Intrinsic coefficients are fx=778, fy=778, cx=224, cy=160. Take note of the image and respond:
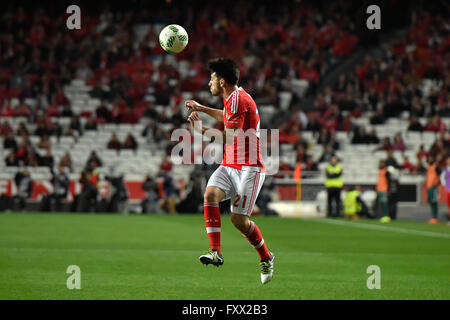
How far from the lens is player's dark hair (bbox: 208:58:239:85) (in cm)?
970

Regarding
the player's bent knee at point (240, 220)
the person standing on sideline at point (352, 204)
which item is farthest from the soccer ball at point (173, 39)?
the person standing on sideline at point (352, 204)

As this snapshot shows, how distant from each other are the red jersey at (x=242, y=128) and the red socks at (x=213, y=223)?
56 cm

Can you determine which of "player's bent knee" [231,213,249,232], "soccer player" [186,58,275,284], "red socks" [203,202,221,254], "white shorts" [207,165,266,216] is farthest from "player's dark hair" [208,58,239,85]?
"player's bent knee" [231,213,249,232]

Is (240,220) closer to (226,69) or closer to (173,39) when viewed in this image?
(226,69)

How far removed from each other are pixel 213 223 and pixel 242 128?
1.23 m

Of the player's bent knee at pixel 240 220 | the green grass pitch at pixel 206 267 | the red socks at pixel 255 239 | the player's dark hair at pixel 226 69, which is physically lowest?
the green grass pitch at pixel 206 267

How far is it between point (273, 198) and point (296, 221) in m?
3.50

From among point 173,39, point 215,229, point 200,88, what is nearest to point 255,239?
point 215,229

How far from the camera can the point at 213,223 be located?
9.65 metres

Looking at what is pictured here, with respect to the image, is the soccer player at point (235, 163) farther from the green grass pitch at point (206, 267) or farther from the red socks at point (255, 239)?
the green grass pitch at point (206, 267)

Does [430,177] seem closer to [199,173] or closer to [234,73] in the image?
[199,173]

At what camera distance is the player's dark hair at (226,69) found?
9695mm

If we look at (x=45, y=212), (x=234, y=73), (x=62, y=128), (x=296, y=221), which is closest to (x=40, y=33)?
(x=62, y=128)

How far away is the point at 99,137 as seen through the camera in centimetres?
3136
